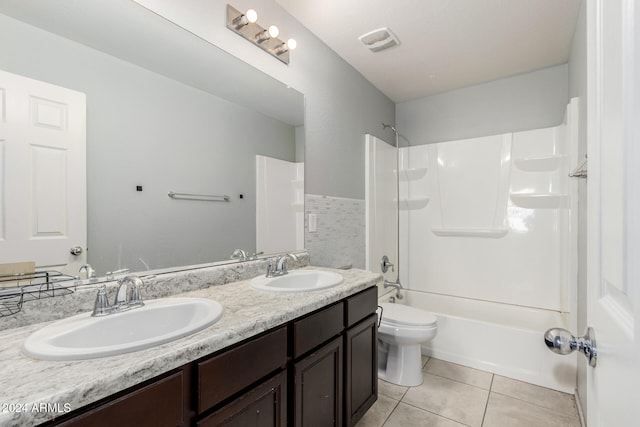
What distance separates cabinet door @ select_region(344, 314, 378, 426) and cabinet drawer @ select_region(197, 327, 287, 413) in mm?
492

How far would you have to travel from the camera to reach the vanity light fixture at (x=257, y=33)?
1559mm

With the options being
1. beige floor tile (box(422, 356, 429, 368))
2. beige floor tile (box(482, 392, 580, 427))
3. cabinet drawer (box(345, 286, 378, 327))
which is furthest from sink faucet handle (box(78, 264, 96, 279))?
beige floor tile (box(422, 356, 429, 368))

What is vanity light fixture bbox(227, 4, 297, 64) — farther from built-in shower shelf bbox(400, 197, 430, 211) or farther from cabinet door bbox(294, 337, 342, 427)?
built-in shower shelf bbox(400, 197, 430, 211)

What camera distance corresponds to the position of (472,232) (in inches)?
114

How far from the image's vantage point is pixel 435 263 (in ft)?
10.1

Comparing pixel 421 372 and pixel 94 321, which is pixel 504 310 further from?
pixel 94 321

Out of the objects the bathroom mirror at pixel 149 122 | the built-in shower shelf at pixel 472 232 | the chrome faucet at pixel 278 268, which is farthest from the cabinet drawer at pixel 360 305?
the built-in shower shelf at pixel 472 232

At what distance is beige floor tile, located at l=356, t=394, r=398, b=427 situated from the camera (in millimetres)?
1771

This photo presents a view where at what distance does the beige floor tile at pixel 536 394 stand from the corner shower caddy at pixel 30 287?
2513 millimetres

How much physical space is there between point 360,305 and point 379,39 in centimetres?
180

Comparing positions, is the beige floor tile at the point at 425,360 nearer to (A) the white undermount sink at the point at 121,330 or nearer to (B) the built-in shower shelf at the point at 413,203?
(B) the built-in shower shelf at the point at 413,203

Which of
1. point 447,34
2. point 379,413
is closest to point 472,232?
point 447,34

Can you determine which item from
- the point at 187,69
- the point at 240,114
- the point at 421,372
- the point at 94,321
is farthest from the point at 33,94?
the point at 421,372

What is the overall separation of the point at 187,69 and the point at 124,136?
0.46 meters
